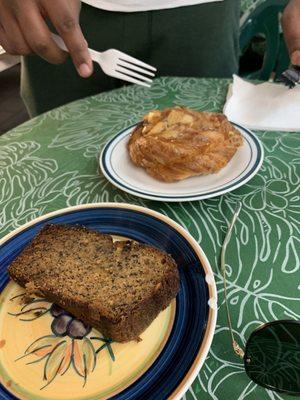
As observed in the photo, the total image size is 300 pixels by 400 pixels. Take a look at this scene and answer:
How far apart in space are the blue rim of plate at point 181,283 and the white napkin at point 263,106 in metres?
0.47

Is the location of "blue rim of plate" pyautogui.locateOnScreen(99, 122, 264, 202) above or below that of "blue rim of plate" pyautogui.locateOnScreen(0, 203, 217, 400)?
below

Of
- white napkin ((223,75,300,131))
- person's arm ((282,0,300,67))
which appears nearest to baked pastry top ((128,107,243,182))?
white napkin ((223,75,300,131))

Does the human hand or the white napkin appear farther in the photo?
the white napkin

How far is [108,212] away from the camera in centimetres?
69

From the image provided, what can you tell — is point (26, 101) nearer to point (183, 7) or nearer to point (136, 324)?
point (183, 7)

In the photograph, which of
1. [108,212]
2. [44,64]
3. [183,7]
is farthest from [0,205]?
[183,7]

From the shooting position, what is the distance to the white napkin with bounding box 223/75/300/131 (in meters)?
0.98

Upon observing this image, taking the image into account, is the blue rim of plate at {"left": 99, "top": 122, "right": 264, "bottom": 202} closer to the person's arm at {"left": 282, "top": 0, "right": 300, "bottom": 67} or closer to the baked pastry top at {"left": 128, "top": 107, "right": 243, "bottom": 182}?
the baked pastry top at {"left": 128, "top": 107, "right": 243, "bottom": 182}

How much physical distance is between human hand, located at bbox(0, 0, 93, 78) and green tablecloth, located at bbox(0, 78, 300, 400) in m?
0.21

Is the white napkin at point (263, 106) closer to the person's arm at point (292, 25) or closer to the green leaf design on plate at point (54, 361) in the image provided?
the person's arm at point (292, 25)

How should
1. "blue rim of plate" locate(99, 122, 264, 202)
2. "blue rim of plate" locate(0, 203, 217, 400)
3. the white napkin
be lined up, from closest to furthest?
"blue rim of plate" locate(0, 203, 217, 400), "blue rim of plate" locate(99, 122, 264, 202), the white napkin

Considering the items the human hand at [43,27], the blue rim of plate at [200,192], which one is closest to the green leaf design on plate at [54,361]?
the blue rim of plate at [200,192]

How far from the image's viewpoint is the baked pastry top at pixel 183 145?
800mm

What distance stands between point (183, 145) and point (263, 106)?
34 centimetres
